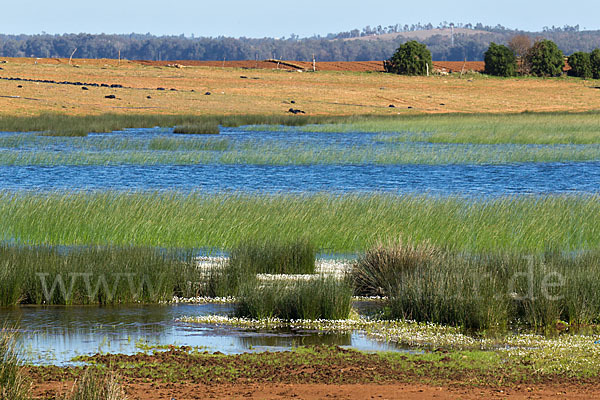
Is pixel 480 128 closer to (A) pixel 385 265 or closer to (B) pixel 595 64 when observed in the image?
(A) pixel 385 265

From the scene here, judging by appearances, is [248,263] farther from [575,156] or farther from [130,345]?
[575,156]

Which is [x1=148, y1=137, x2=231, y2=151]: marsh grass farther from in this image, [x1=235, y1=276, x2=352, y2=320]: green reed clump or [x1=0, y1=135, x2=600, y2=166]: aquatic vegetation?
[x1=235, y1=276, x2=352, y2=320]: green reed clump

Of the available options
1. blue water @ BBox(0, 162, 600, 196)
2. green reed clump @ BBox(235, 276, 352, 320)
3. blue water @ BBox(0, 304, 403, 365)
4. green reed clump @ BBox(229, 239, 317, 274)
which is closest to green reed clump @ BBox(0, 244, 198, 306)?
blue water @ BBox(0, 304, 403, 365)

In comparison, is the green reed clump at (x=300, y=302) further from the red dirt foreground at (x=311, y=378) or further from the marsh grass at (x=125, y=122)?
the marsh grass at (x=125, y=122)

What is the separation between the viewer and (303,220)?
19.8 m

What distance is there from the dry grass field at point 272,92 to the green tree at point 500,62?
14.9 feet

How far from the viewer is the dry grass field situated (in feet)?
223

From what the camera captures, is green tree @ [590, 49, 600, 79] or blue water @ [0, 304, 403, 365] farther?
green tree @ [590, 49, 600, 79]

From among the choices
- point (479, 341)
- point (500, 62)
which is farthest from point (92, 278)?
point (500, 62)

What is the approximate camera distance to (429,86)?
95125 mm

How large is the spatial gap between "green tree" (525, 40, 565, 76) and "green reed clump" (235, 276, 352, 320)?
339ft

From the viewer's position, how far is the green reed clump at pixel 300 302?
11828 millimetres

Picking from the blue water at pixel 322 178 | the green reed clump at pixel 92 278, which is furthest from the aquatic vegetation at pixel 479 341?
the blue water at pixel 322 178

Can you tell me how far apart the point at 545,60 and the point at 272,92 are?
4232cm
